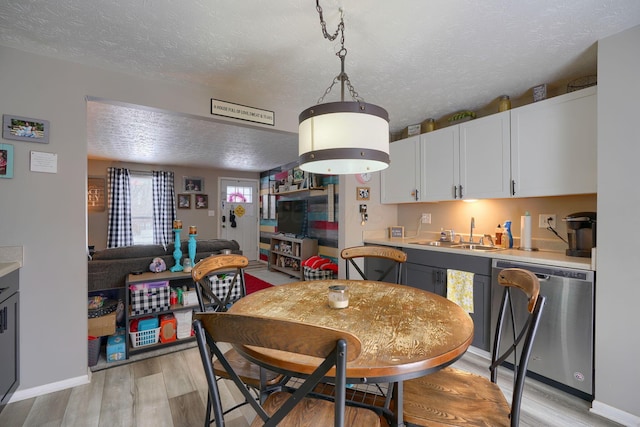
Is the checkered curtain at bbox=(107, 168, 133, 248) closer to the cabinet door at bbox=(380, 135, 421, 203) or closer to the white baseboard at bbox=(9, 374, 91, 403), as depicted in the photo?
the white baseboard at bbox=(9, 374, 91, 403)

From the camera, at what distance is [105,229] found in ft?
19.4

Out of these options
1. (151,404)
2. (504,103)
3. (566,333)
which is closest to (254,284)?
(151,404)

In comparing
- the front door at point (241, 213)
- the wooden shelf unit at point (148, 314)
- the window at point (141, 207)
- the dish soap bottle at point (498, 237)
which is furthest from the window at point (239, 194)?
the dish soap bottle at point (498, 237)

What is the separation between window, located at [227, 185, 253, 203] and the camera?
7231mm

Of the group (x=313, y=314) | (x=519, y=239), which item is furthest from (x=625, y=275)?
(x=313, y=314)

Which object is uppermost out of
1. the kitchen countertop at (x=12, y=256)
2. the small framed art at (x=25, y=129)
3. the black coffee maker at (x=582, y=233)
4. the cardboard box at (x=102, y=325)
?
the small framed art at (x=25, y=129)

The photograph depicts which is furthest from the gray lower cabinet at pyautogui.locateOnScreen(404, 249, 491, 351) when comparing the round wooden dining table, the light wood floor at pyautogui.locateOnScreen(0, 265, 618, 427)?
the round wooden dining table

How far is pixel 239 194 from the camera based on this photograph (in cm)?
737

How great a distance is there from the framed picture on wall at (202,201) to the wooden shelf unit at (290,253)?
1.89 m

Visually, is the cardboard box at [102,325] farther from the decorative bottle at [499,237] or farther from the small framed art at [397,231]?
the decorative bottle at [499,237]

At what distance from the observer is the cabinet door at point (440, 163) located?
297 cm

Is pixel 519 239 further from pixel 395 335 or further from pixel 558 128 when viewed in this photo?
pixel 395 335

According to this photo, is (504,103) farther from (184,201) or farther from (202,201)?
(184,201)

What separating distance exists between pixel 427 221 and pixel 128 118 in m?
3.71
